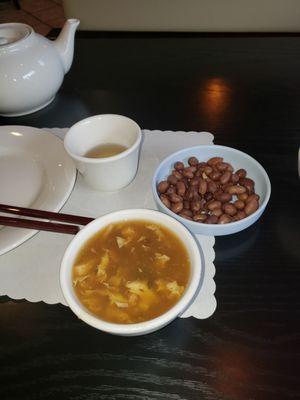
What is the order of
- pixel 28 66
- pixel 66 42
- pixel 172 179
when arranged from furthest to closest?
pixel 66 42, pixel 28 66, pixel 172 179

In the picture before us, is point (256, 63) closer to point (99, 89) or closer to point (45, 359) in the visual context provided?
point (99, 89)

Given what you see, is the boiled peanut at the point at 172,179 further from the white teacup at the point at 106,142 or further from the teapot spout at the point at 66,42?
the teapot spout at the point at 66,42

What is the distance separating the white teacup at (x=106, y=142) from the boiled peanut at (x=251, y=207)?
0.27 meters

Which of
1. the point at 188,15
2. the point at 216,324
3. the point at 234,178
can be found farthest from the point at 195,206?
the point at 188,15

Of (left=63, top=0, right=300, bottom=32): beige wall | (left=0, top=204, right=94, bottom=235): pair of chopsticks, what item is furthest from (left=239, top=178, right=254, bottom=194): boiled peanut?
(left=63, top=0, right=300, bottom=32): beige wall

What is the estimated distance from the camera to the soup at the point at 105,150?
3.01 ft

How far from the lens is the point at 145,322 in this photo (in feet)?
1.80

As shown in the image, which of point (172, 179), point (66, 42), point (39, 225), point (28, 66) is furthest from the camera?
point (66, 42)

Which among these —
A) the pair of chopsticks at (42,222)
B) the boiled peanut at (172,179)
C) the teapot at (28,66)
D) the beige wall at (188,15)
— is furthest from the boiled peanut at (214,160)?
the beige wall at (188,15)

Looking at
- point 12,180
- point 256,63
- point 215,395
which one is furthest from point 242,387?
point 256,63

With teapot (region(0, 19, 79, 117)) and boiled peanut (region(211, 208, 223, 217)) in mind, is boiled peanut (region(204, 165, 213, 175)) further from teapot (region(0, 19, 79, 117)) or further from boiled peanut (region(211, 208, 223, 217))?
teapot (region(0, 19, 79, 117))

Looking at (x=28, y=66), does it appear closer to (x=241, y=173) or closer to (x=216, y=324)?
(x=241, y=173)

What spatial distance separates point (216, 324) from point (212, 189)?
31 cm

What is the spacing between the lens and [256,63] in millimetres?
1312
